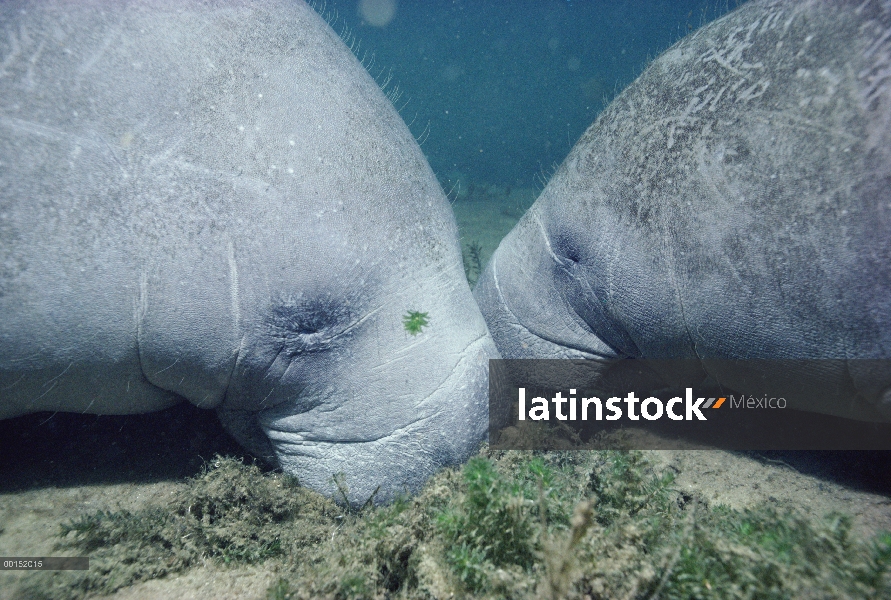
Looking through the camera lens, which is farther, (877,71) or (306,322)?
(306,322)

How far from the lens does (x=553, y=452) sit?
3.00 metres

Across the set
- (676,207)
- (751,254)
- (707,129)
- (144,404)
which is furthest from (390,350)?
(707,129)

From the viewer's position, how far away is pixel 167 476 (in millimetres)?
2822

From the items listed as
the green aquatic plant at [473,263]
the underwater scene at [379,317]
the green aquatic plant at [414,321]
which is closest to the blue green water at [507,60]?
the green aquatic plant at [473,263]

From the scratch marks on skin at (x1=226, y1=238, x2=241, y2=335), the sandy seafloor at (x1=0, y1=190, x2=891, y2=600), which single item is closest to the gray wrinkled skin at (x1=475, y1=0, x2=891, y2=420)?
the sandy seafloor at (x1=0, y1=190, x2=891, y2=600)

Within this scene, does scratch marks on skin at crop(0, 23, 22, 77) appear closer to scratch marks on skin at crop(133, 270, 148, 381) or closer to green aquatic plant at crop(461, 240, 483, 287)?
scratch marks on skin at crop(133, 270, 148, 381)

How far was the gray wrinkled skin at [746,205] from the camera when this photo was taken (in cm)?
210

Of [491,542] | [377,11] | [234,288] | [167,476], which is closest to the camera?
[491,542]

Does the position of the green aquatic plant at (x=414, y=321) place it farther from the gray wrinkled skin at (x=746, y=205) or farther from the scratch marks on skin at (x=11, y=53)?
the scratch marks on skin at (x=11, y=53)

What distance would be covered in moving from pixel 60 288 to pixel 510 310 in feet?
8.73

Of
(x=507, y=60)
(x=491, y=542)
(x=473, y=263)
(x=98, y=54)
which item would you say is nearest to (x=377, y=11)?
(x=507, y=60)

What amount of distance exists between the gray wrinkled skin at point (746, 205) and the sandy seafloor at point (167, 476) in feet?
1.55

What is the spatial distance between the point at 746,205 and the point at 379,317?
6.68 feet

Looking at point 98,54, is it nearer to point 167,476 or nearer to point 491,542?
point 167,476
